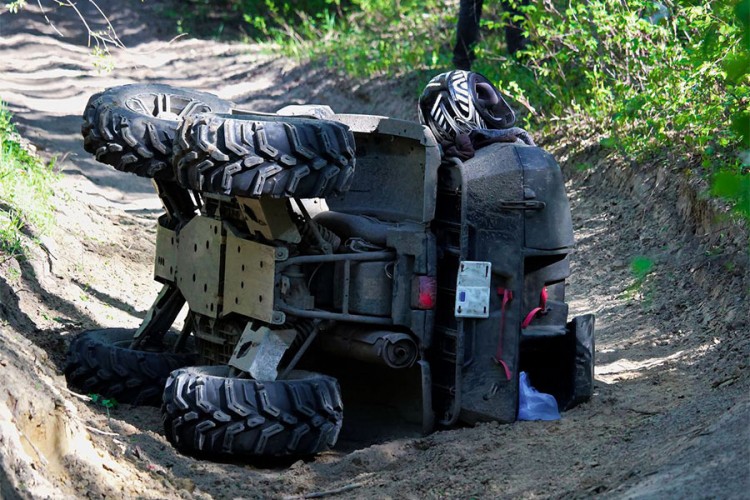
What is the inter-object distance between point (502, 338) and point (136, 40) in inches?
681

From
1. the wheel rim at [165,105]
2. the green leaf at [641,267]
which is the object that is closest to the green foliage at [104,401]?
the wheel rim at [165,105]

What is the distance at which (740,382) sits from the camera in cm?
557

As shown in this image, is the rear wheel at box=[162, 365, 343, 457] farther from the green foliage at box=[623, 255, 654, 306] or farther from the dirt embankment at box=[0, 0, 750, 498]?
the green foliage at box=[623, 255, 654, 306]

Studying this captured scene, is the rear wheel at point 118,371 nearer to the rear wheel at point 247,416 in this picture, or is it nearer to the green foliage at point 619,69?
the rear wheel at point 247,416

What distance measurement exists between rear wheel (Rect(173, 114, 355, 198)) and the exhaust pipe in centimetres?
88

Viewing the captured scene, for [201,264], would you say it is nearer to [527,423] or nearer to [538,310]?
[538,310]

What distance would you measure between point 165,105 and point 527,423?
2919 mm

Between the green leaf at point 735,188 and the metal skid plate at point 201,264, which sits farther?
the metal skid plate at point 201,264

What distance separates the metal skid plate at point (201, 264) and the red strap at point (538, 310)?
1699 mm

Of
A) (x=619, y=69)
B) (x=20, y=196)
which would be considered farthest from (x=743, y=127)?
(x=619, y=69)

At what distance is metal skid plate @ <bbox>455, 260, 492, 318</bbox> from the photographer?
19.4ft

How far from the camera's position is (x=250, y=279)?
237 inches

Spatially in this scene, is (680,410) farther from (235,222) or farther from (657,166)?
(657,166)

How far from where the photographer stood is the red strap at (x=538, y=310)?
6.13 metres
